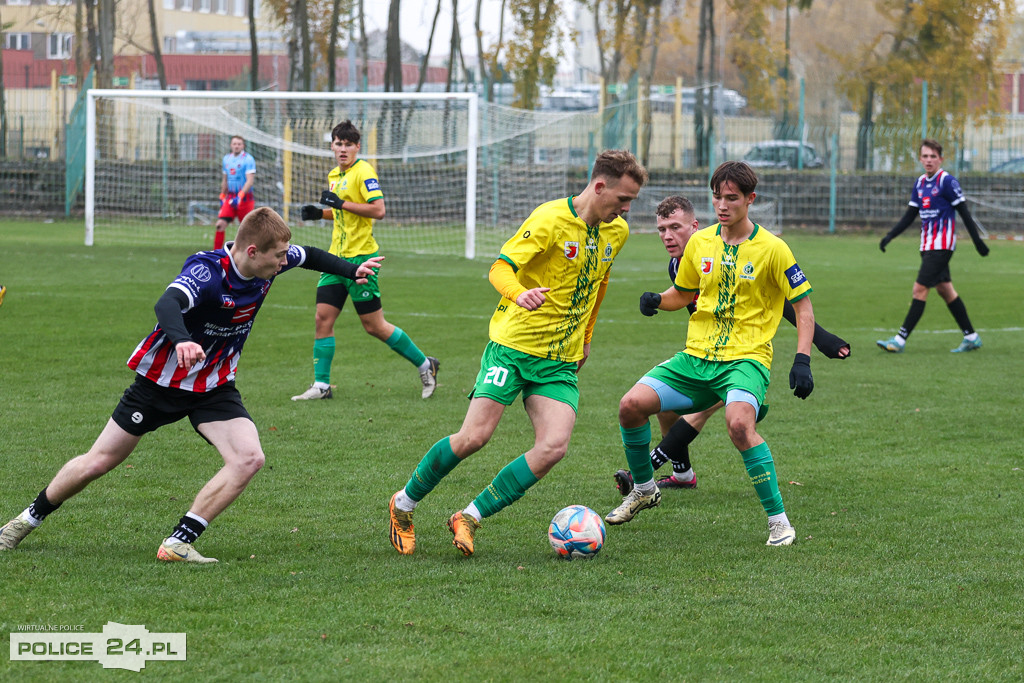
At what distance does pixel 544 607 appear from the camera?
14.3 feet

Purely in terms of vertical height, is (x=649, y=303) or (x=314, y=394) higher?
(x=649, y=303)

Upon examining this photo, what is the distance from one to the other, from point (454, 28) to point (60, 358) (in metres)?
27.9

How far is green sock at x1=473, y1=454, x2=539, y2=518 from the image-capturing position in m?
5.05

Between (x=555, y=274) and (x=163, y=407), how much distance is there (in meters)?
1.75

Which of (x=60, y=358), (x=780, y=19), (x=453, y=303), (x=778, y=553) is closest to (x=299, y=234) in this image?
(x=453, y=303)

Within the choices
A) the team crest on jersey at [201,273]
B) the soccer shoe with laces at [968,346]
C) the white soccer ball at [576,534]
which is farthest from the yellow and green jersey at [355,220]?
the soccer shoe with laces at [968,346]

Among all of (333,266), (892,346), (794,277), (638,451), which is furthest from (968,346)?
(333,266)

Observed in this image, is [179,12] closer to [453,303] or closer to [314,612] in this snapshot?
[453,303]

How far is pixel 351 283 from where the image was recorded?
890cm

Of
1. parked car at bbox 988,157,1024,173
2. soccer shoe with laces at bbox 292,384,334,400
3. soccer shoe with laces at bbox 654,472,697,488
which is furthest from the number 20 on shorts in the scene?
parked car at bbox 988,157,1024,173

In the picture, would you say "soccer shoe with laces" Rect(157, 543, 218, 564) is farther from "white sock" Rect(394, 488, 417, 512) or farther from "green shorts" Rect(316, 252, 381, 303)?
"green shorts" Rect(316, 252, 381, 303)

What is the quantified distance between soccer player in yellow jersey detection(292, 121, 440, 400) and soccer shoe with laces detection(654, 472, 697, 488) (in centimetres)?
304

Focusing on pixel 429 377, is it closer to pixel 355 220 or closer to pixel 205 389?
pixel 355 220

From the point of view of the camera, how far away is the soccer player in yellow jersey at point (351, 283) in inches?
355
